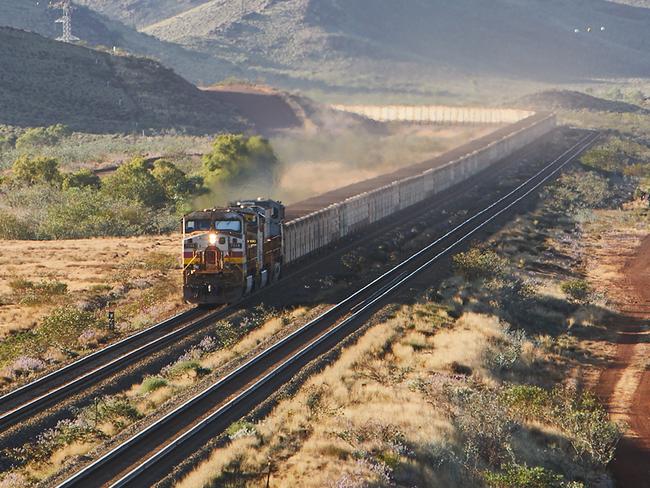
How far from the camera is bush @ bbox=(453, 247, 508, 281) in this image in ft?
127

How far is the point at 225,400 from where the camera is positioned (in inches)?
859

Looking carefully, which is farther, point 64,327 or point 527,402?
point 64,327

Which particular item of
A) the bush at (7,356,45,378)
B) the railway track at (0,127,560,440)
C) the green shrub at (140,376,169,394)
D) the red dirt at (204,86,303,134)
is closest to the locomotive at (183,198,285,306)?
the railway track at (0,127,560,440)

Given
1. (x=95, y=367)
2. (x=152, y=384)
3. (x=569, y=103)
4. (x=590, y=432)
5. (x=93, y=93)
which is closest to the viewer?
(x=590, y=432)

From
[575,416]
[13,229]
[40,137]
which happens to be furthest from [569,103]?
[575,416]

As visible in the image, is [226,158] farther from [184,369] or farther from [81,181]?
[184,369]

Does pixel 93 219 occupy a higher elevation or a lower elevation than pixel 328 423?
lower

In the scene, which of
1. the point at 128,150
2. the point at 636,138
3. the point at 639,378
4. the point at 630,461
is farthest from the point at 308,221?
the point at 636,138

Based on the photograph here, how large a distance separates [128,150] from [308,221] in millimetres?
56181

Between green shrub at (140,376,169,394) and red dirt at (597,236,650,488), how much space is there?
1254 cm

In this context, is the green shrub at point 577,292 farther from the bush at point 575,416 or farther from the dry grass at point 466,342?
the bush at point 575,416

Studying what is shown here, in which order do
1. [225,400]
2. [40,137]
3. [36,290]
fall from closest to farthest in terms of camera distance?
[225,400] → [36,290] → [40,137]

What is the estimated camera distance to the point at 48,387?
76.8 ft

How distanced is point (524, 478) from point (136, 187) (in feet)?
155
